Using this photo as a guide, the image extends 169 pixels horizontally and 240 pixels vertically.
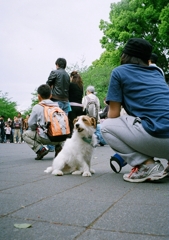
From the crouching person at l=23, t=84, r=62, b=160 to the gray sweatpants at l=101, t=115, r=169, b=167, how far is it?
2.88 m

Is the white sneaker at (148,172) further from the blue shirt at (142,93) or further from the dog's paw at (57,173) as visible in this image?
the dog's paw at (57,173)

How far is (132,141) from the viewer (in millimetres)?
3453

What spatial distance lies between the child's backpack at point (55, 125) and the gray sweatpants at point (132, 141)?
240cm

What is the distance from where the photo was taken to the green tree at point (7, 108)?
5134cm

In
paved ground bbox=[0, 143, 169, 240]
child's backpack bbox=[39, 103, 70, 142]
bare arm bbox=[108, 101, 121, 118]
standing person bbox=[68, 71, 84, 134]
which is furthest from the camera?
standing person bbox=[68, 71, 84, 134]

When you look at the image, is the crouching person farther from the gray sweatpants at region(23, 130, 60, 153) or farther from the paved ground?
the paved ground

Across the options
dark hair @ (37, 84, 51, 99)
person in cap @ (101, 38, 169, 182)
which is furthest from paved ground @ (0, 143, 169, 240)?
dark hair @ (37, 84, 51, 99)

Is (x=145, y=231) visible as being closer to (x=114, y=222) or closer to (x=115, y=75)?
(x=114, y=222)

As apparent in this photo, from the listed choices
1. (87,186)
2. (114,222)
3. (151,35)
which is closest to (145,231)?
(114,222)

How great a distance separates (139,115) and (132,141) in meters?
0.32

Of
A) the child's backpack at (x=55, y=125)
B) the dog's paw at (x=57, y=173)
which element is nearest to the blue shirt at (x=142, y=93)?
the dog's paw at (x=57, y=173)

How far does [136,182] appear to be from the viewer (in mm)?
3547

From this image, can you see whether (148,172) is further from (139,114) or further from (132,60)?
(132,60)

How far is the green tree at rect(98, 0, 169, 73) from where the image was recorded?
2467 centimetres
